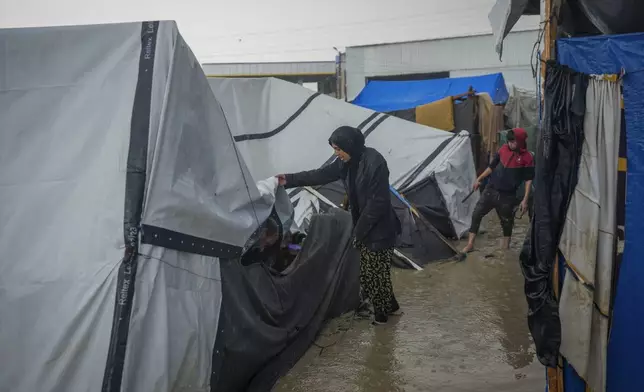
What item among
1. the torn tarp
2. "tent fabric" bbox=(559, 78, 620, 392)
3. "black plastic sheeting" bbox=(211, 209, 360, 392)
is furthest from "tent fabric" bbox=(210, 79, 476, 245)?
"tent fabric" bbox=(559, 78, 620, 392)

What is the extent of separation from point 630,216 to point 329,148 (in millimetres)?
5374

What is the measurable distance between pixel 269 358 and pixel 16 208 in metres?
1.79

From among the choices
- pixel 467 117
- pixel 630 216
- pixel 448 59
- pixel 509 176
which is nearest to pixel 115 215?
pixel 630 216

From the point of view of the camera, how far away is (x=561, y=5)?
269 centimetres

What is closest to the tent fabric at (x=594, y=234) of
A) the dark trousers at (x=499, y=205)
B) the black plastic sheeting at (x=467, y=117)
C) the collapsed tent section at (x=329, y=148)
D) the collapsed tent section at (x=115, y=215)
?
the collapsed tent section at (x=115, y=215)

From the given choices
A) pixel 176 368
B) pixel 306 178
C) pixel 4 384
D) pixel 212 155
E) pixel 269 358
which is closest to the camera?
pixel 4 384

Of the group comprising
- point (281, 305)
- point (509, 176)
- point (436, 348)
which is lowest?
point (436, 348)

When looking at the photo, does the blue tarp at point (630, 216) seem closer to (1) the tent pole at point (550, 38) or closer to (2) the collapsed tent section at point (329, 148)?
(1) the tent pole at point (550, 38)

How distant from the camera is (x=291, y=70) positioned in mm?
24031

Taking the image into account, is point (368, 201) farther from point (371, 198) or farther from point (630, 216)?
point (630, 216)

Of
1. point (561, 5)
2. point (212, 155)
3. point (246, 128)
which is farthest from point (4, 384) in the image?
point (246, 128)

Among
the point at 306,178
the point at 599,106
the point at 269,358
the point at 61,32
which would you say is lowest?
the point at 269,358

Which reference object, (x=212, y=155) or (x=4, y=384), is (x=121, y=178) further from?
(x=4, y=384)

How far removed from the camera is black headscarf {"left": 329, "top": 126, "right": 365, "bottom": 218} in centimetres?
425
